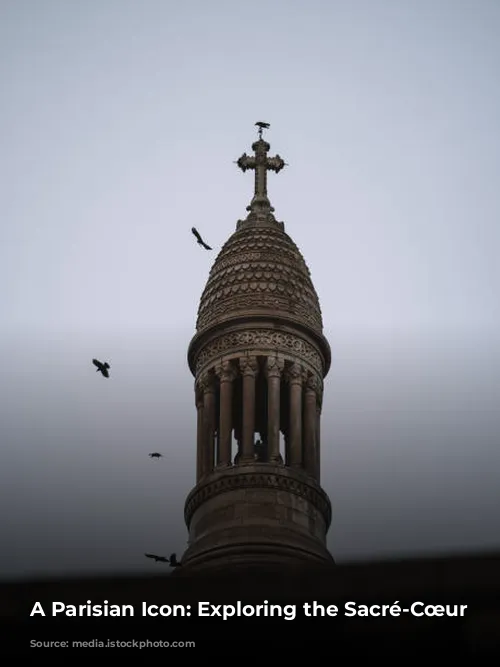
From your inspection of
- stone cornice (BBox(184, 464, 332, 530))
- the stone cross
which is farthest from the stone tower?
the stone cross

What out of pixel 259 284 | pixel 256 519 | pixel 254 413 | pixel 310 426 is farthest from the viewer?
pixel 259 284

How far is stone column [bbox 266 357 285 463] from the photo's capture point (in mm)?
22828

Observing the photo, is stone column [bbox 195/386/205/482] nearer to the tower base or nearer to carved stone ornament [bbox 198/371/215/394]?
carved stone ornament [bbox 198/371/215/394]

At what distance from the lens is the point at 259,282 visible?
25016 millimetres

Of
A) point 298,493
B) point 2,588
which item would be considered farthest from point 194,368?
point 2,588

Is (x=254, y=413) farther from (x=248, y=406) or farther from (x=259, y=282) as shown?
(x=259, y=282)

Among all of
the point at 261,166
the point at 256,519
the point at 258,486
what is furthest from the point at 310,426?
the point at 261,166

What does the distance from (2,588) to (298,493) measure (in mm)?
13110

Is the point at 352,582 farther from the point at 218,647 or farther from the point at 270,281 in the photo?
the point at 270,281

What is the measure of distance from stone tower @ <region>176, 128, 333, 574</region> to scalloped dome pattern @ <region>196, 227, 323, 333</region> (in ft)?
0.08

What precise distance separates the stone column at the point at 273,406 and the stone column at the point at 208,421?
106 cm

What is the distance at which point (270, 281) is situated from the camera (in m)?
25.0

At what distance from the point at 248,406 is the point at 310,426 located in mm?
1171

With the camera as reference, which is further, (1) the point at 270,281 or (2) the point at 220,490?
(1) the point at 270,281
